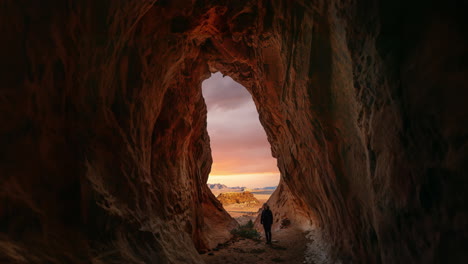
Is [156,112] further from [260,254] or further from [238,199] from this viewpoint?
[238,199]

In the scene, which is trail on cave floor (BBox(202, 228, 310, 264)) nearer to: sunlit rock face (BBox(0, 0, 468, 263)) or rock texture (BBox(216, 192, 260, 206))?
sunlit rock face (BBox(0, 0, 468, 263))

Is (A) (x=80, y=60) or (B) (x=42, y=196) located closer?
(B) (x=42, y=196)

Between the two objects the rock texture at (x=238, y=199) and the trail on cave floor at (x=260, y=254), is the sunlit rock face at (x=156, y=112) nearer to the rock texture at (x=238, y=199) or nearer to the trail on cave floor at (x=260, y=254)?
the trail on cave floor at (x=260, y=254)

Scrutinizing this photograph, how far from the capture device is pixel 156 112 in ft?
25.9

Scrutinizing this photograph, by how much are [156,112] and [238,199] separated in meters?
38.7

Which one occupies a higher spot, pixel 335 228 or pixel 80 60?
pixel 80 60

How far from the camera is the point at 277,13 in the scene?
7.60m

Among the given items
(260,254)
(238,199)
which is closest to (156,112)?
(260,254)

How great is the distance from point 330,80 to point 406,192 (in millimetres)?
3125

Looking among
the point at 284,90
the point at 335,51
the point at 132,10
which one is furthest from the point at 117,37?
the point at 284,90

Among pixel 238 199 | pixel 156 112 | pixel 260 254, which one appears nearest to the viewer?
pixel 156 112

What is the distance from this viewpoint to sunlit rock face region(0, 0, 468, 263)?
105 inches

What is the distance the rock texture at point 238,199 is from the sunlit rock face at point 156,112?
37.4 metres

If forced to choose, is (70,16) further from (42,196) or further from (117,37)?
(42,196)
